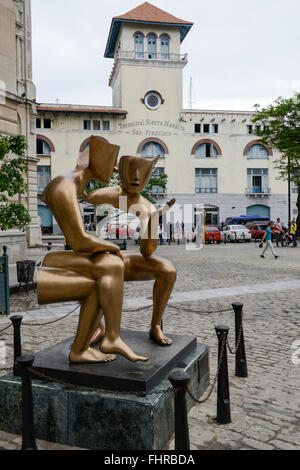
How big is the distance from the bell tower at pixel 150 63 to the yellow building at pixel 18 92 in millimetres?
20862

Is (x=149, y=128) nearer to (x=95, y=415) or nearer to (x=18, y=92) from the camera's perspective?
(x=18, y=92)

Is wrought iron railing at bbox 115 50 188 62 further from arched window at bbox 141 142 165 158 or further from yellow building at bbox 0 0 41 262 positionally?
yellow building at bbox 0 0 41 262

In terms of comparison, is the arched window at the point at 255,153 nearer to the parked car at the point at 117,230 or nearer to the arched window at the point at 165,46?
the arched window at the point at 165,46

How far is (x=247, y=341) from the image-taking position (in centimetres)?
616

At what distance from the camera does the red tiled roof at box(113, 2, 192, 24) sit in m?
41.7

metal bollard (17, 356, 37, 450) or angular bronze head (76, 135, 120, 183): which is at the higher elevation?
angular bronze head (76, 135, 120, 183)

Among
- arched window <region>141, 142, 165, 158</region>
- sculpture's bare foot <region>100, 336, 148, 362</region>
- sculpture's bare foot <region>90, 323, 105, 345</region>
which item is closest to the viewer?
sculpture's bare foot <region>100, 336, 148, 362</region>

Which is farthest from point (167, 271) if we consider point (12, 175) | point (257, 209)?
point (257, 209)

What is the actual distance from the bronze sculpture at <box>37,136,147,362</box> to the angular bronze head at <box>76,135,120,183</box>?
0.23 meters

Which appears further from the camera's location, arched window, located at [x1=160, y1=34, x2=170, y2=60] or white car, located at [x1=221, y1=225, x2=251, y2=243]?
arched window, located at [x1=160, y1=34, x2=170, y2=60]

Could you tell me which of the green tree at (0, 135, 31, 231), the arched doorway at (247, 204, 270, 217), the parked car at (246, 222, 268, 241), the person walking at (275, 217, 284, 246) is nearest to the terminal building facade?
the arched doorway at (247, 204, 270, 217)

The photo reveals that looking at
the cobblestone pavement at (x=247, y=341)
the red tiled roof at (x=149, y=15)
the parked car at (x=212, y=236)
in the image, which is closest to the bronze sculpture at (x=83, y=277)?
the cobblestone pavement at (x=247, y=341)

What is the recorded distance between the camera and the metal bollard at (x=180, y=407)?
9.00 ft

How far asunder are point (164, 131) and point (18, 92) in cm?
2367
